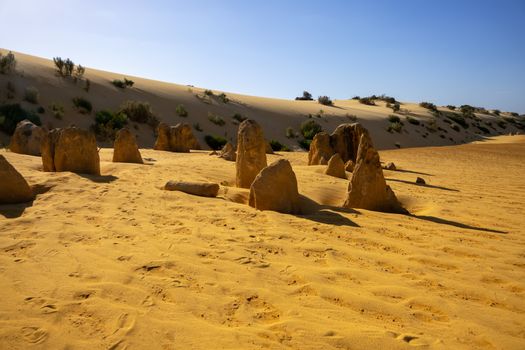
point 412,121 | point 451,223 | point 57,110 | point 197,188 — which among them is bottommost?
point 197,188

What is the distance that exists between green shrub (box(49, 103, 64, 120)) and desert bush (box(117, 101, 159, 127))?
2326 mm

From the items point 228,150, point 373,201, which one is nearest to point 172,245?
point 373,201

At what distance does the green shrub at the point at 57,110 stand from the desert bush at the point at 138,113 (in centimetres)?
233

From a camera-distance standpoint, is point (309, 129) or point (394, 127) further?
point (394, 127)

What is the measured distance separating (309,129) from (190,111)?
673cm

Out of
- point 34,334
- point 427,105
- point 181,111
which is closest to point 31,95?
point 181,111

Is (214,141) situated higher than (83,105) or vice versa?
(83,105)

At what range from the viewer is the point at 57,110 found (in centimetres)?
1645

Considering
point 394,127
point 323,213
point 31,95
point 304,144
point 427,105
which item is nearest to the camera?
point 323,213

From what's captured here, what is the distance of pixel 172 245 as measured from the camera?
3.51 metres

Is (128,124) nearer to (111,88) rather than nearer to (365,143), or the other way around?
(111,88)

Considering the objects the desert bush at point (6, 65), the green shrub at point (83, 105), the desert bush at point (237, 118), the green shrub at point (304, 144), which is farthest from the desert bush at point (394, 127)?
the desert bush at point (6, 65)

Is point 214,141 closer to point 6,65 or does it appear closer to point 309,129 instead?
point 309,129

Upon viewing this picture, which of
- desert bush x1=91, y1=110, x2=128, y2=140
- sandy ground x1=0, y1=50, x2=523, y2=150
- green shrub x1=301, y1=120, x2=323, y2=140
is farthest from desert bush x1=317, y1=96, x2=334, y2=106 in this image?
desert bush x1=91, y1=110, x2=128, y2=140
